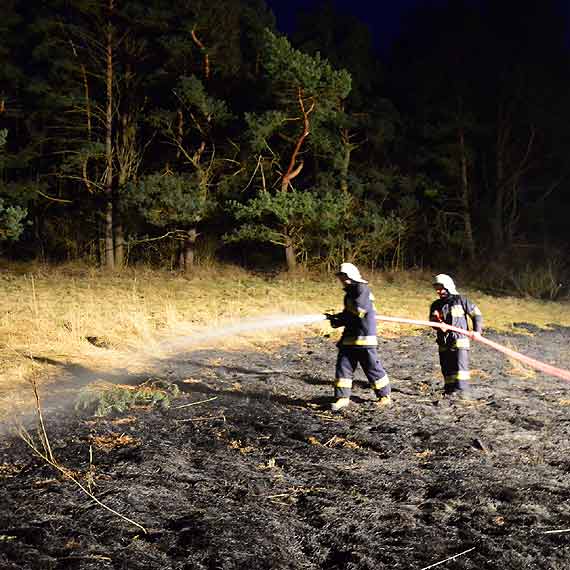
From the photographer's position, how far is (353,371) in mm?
5812

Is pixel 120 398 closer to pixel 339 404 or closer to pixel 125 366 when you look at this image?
pixel 125 366

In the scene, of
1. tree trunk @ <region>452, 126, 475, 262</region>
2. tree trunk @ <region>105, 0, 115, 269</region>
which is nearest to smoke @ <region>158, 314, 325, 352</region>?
tree trunk @ <region>105, 0, 115, 269</region>

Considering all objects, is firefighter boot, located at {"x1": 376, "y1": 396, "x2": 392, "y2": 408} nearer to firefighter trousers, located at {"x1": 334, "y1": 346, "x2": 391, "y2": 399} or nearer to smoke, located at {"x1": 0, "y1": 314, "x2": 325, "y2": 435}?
firefighter trousers, located at {"x1": 334, "y1": 346, "x2": 391, "y2": 399}

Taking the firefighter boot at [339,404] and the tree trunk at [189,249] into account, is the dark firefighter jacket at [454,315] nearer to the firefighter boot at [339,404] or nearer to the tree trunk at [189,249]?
the firefighter boot at [339,404]

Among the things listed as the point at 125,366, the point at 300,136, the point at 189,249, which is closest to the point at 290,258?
the point at 189,249

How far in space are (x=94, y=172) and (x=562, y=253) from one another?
19667 mm

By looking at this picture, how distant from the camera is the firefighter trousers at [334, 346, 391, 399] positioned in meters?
5.75

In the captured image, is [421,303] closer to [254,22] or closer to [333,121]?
[333,121]

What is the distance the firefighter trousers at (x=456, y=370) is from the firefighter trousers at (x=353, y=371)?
90cm

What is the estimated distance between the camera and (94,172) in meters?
21.8

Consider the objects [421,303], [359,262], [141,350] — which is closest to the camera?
[141,350]

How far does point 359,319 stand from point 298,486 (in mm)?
2314

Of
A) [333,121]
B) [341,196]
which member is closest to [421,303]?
[341,196]

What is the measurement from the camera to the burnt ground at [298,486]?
3.00m
